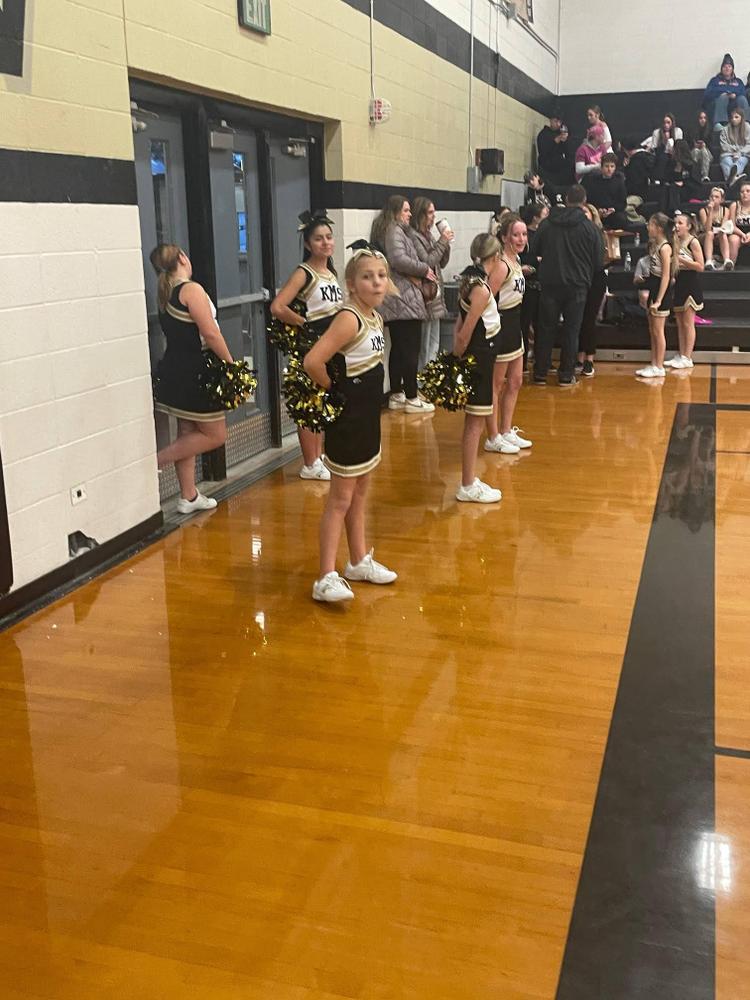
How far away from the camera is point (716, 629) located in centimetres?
364

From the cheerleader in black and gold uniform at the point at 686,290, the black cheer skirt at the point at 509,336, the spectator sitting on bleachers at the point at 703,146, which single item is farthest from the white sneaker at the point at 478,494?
the spectator sitting on bleachers at the point at 703,146

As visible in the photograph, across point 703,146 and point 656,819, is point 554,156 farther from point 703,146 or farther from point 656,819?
point 656,819

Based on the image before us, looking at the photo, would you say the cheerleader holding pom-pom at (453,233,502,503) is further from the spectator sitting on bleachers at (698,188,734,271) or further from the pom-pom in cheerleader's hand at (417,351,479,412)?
the spectator sitting on bleachers at (698,188,734,271)

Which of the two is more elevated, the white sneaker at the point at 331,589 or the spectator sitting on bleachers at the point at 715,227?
the spectator sitting on bleachers at the point at 715,227

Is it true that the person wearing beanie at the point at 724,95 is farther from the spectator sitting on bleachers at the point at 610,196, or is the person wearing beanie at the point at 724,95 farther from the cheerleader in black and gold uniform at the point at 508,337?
the cheerleader in black and gold uniform at the point at 508,337

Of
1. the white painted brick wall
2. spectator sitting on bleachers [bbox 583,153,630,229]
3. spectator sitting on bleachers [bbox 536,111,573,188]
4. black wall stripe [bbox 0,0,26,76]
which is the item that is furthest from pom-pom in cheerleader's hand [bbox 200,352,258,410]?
spectator sitting on bleachers [bbox 536,111,573,188]

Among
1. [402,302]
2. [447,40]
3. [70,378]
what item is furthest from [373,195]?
[70,378]

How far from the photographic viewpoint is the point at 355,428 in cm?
379

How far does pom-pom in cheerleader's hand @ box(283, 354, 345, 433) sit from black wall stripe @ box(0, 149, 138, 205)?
1217 mm

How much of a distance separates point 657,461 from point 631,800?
378 centimetres

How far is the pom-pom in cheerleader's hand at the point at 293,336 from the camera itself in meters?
5.29

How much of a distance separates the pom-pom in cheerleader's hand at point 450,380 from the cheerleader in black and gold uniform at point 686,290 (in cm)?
490

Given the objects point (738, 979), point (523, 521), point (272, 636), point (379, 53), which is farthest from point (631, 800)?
point (379, 53)

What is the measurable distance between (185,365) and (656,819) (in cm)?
329
